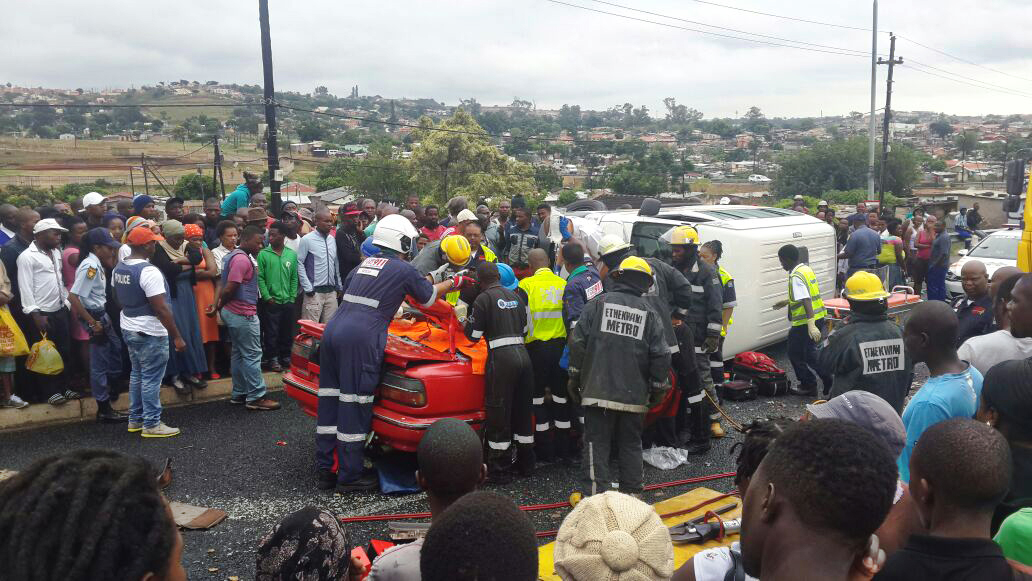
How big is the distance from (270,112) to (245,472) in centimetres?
915

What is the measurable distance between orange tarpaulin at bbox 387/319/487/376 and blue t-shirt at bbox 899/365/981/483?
3.33 metres

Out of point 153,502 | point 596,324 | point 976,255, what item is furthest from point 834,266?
point 153,502

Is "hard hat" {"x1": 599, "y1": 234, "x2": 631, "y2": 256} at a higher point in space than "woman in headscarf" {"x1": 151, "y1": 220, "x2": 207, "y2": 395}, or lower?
higher

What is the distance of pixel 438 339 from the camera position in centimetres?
653

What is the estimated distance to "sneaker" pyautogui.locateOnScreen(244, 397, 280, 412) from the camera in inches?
305

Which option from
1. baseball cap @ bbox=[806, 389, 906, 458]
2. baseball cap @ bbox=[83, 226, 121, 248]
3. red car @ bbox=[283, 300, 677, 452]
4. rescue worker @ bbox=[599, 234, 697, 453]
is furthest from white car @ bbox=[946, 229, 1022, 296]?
baseball cap @ bbox=[83, 226, 121, 248]

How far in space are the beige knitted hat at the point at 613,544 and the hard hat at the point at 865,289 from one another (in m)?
3.31

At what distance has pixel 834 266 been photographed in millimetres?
11273

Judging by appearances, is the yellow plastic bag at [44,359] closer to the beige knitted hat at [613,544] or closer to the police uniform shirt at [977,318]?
the beige knitted hat at [613,544]

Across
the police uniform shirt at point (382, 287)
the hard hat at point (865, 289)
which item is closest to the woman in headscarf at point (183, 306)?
the police uniform shirt at point (382, 287)

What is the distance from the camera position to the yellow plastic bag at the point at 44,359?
7.13 m

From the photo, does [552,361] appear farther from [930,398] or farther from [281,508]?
[930,398]

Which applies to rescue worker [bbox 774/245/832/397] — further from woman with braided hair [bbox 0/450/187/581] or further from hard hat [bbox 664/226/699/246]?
woman with braided hair [bbox 0/450/187/581]

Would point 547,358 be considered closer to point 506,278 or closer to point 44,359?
point 506,278
